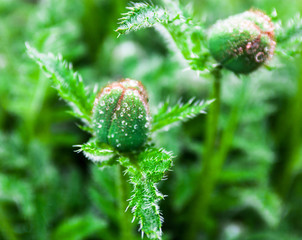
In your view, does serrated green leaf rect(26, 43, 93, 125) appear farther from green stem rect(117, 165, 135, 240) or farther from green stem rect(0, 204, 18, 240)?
green stem rect(0, 204, 18, 240)

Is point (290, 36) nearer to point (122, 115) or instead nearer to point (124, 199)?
point (122, 115)

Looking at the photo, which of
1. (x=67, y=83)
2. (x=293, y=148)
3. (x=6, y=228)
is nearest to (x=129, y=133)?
(x=67, y=83)

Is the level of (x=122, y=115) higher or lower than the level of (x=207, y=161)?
lower

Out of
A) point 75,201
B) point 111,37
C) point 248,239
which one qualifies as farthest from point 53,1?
point 248,239

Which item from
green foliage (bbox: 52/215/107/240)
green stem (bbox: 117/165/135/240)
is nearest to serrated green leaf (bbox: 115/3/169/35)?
green stem (bbox: 117/165/135/240)

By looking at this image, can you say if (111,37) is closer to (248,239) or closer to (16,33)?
(16,33)

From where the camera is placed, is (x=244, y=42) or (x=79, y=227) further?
(x=79, y=227)
